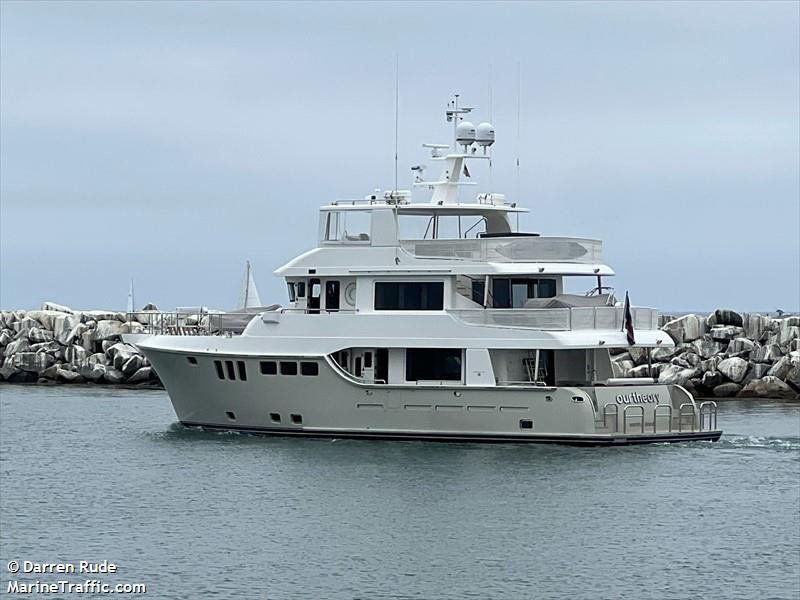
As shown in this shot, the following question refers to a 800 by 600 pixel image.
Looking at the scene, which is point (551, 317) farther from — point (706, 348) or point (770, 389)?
point (706, 348)

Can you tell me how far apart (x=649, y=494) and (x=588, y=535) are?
3.26 metres

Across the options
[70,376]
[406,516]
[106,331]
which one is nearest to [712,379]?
[106,331]

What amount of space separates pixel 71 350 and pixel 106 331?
4.46 feet

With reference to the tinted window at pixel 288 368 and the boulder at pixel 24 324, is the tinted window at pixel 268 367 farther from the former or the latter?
the boulder at pixel 24 324

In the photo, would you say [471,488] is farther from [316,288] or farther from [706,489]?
[316,288]

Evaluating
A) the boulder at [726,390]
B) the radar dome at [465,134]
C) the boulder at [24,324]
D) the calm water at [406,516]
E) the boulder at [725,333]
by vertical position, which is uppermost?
the radar dome at [465,134]

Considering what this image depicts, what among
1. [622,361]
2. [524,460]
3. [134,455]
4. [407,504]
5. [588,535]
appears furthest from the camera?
[622,361]

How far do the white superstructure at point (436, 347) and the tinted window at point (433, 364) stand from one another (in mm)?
26

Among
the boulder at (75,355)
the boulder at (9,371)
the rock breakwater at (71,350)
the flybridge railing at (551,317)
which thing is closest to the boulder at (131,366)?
the rock breakwater at (71,350)

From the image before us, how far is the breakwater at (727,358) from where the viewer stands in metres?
48.5

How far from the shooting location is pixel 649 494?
93.6 ft

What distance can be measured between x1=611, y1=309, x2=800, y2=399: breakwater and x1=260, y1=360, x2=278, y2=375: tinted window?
55.1 ft

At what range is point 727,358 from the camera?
49.4 metres

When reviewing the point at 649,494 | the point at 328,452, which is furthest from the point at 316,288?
the point at 649,494
